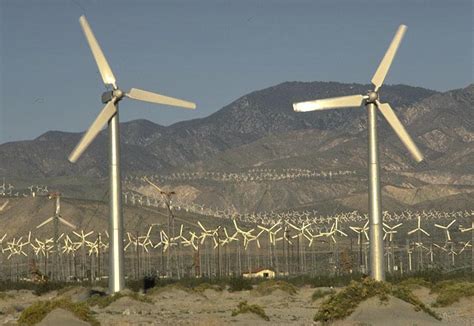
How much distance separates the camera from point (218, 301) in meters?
97.1

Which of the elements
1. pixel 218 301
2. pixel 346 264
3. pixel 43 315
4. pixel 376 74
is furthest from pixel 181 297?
pixel 346 264

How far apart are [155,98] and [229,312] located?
19309mm

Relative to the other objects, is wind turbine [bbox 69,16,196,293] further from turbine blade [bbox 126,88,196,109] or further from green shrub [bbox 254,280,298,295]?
green shrub [bbox 254,280,298,295]

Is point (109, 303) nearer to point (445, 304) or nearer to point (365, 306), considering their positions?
point (445, 304)

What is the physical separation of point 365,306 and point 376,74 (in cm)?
2469

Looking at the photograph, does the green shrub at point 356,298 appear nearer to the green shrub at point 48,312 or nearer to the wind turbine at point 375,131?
the wind turbine at point 375,131

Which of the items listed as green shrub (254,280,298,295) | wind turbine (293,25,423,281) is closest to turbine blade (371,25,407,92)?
wind turbine (293,25,423,281)

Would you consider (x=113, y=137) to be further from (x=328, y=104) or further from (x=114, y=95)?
(x=328, y=104)

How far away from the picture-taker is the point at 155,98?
286ft

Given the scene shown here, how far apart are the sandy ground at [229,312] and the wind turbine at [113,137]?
241cm

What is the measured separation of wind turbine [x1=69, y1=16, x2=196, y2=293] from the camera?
263ft

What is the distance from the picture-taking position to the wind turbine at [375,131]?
68.0 meters

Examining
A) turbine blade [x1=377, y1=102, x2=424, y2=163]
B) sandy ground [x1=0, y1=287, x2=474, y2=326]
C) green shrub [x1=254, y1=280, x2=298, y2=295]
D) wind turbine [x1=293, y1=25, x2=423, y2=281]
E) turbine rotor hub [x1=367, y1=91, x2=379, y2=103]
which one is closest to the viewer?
sandy ground [x1=0, y1=287, x2=474, y2=326]

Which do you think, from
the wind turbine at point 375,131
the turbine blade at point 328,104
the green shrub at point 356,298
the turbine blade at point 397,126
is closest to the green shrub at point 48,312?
the green shrub at point 356,298
